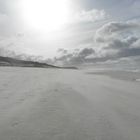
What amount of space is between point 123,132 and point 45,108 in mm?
2975

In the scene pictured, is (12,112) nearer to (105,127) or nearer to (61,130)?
(61,130)

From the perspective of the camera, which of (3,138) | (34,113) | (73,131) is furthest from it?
(34,113)

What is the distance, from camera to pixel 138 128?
5340 mm

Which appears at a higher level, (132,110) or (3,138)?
(132,110)

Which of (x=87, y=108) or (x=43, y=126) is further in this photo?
(x=87, y=108)

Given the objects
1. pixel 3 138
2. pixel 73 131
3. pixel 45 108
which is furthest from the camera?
pixel 45 108

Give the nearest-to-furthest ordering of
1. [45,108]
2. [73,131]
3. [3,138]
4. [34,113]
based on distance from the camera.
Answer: [3,138] → [73,131] → [34,113] → [45,108]

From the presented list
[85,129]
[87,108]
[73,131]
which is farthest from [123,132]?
[87,108]

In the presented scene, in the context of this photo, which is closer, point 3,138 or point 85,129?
point 3,138

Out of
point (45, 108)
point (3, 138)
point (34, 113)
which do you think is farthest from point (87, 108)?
point (3, 138)

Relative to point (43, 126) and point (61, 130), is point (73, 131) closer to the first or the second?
point (61, 130)

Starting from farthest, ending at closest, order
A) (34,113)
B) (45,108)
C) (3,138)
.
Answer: (45,108) → (34,113) → (3,138)

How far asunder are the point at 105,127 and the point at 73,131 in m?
0.96

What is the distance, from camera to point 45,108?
22.5 ft
